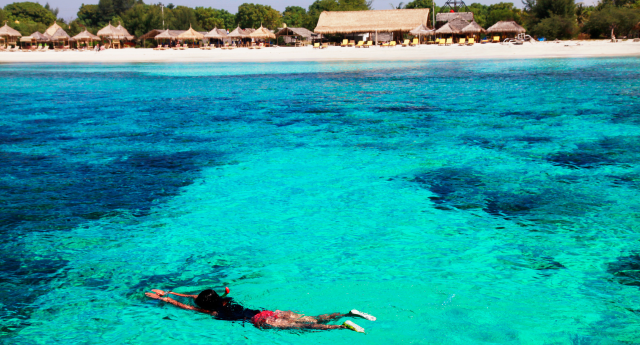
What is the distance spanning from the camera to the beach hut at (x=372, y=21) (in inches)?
1618

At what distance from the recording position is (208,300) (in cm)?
325

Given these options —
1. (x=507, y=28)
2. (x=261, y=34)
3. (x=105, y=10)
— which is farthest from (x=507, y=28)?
(x=105, y=10)

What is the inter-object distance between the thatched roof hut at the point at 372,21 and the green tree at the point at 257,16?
2418cm

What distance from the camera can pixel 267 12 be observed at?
65250mm

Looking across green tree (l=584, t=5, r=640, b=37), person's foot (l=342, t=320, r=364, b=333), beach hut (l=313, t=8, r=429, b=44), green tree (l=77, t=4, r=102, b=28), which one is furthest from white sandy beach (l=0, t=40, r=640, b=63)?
green tree (l=77, t=4, r=102, b=28)

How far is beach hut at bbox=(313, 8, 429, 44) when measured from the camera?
41.1 metres

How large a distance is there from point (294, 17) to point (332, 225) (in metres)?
70.1

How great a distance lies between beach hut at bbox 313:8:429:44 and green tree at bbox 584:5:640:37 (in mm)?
13055

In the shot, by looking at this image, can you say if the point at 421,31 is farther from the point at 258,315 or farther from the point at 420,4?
the point at 258,315

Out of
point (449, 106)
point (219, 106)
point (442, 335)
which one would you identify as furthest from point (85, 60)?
point (442, 335)

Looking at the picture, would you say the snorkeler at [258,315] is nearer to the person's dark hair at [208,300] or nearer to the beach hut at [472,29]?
the person's dark hair at [208,300]

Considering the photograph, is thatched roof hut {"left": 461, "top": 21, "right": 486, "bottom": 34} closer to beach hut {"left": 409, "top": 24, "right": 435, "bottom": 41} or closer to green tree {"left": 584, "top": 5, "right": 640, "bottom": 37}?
beach hut {"left": 409, "top": 24, "right": 435, "bottom": 41}

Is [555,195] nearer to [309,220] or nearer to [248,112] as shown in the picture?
[309,220]

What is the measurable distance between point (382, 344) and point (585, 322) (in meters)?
1.35
